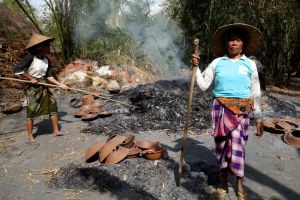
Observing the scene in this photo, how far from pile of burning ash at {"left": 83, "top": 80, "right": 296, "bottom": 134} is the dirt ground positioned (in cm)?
30

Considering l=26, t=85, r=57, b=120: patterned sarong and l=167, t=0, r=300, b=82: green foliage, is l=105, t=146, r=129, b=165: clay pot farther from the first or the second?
l=167, t=0, r=300, b=82: green foliage

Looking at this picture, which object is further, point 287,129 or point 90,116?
point 90,116

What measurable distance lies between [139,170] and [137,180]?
20 cm

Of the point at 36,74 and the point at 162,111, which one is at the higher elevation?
the point at 36,74

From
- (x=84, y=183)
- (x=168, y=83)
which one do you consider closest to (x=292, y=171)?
(x=84, y=183)

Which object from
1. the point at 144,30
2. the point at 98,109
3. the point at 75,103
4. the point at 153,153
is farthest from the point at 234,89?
the point at 144,30

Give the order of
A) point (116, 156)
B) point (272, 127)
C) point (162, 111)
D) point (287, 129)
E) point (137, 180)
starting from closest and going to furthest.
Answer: point (137, 180)
point (116, 156)
point (287, 129)
point (272, 127)
point (162, 111)

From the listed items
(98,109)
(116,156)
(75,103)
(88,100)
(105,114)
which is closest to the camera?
(116,156)

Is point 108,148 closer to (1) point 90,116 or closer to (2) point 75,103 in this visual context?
(1) point 90,116

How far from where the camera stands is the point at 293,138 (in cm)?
581

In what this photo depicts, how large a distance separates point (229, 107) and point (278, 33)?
10.5 meters

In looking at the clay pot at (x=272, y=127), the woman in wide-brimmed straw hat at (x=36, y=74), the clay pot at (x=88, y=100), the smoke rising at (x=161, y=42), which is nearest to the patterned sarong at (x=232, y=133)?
the clay pot at (x=272, y=127)

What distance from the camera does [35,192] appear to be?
4203 mm

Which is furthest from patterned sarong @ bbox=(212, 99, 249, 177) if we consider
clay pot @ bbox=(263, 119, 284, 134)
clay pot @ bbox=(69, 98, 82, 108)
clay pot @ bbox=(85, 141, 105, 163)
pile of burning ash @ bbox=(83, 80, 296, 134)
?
clay pot @ bbox=(69, 98, 82, 108)
